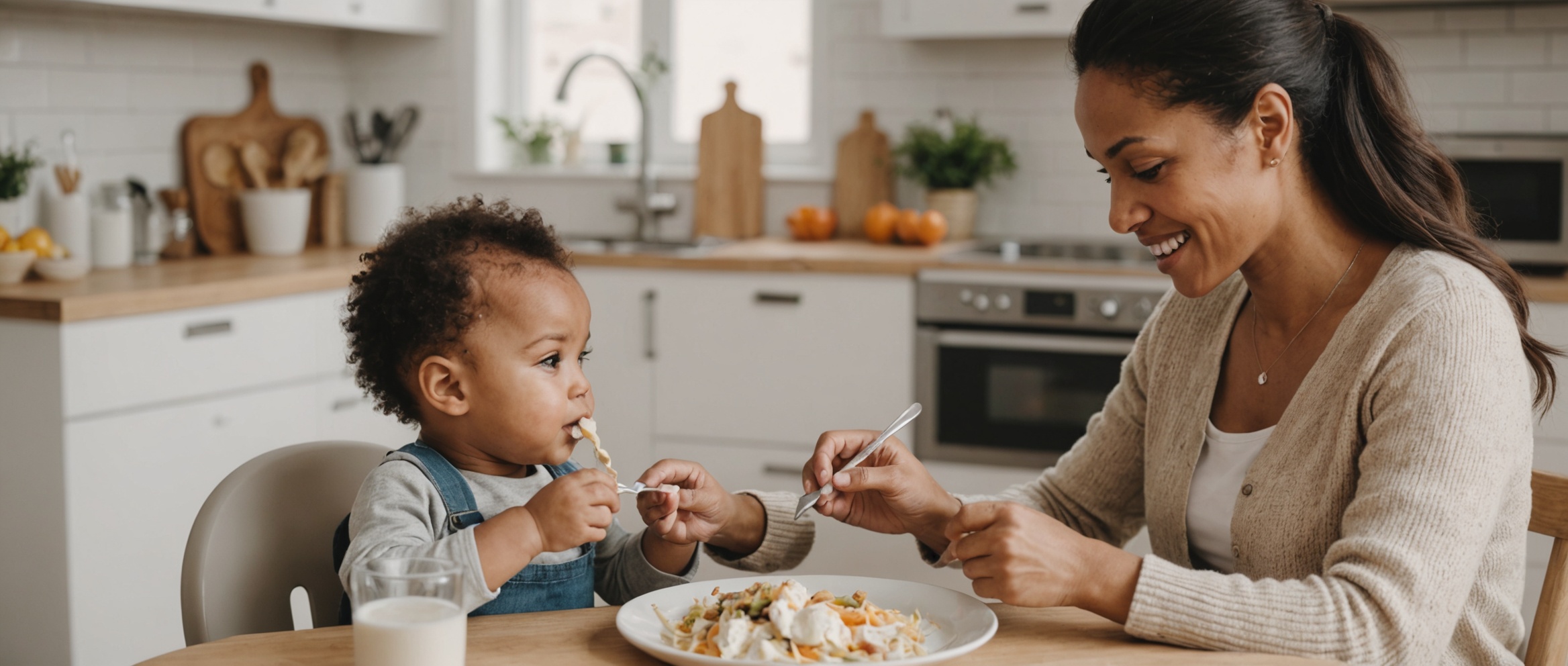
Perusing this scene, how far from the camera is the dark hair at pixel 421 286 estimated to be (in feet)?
4.52

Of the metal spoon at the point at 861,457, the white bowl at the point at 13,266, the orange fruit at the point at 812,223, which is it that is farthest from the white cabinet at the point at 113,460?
the metal spoon at the point at 861,457

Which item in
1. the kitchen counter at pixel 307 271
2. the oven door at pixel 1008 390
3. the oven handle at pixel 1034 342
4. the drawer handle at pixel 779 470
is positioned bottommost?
the drawer handle at pixel 779 470

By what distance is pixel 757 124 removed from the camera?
4.04 m

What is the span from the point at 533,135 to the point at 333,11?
0.81 metres

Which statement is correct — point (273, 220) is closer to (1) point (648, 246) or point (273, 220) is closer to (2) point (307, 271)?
Answer: (2) point (307, 271)

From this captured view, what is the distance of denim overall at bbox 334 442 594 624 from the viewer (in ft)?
4.47

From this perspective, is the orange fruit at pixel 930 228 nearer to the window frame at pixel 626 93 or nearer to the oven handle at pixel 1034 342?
the oven handle at pixel 1034 342

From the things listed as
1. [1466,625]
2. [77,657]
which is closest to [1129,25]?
[1466,625]

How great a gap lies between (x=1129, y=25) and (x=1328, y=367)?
1.30 ft

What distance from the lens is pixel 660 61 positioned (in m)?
4.21

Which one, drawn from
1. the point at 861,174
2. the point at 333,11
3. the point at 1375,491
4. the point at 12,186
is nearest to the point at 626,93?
the point at 861,174

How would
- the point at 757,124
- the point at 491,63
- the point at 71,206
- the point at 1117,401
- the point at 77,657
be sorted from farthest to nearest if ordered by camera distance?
the point at 491,63
the point at 757,124
the point at 71,206
the point at 77,657
the point at 1117,401

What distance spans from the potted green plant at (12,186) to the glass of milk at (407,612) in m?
2.48

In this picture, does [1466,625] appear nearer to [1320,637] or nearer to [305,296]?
[1320,637]
